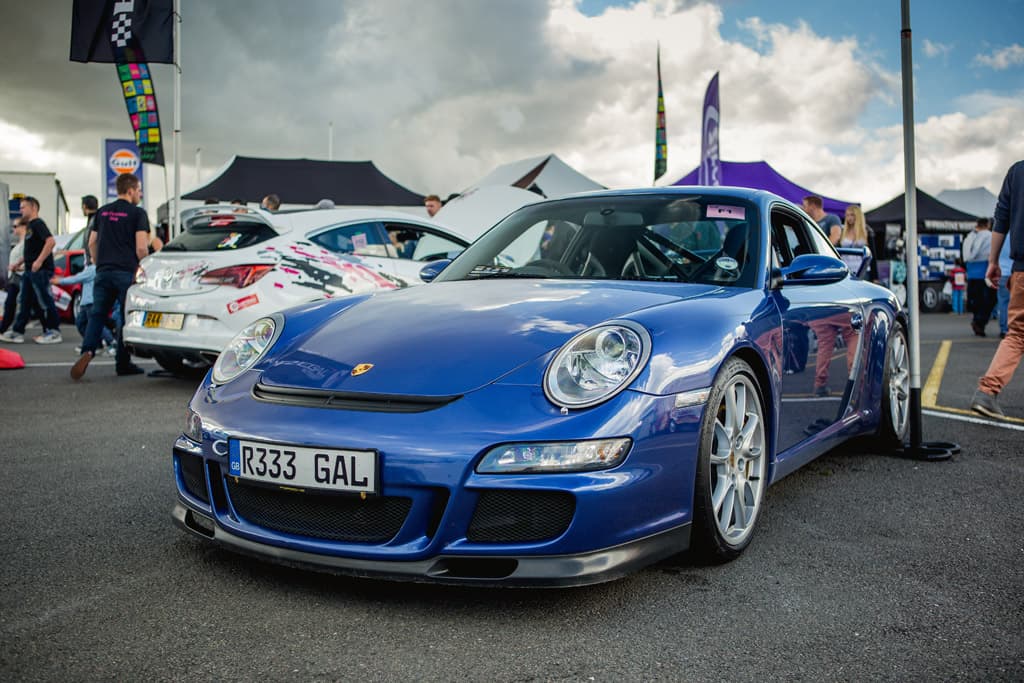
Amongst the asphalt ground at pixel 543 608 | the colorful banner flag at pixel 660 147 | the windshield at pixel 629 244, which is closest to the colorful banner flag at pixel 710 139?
the colorful banner flag at pixel 660 147

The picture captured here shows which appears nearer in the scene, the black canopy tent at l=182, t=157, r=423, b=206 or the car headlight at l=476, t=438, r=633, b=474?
the car headlight at l=476, t=438, r=633, b=474

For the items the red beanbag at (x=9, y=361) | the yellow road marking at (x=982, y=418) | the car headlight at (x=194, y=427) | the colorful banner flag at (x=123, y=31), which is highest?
the colorful banner flag at (x=123, y=31)

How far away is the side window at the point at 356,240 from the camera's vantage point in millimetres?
7051

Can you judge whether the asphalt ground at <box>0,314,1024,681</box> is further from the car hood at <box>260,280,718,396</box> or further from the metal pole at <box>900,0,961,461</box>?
the metal pole at <box>900,0,961,461</box>

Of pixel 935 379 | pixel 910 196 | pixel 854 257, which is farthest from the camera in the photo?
pixel 935 379

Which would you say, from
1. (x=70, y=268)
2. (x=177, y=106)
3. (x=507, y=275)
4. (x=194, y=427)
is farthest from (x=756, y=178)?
(x=194, y=427)

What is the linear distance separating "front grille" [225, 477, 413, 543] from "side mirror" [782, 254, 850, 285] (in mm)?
1827

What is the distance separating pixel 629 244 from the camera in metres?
3.59

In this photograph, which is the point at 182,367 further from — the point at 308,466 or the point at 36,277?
the point at 308,466

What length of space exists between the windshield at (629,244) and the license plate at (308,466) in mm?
1306

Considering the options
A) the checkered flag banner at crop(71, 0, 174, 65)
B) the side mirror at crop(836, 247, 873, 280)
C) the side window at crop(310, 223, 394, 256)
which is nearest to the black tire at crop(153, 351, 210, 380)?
the side window at crop(310, 223, 394, 256)

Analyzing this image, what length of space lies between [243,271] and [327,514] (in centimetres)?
448

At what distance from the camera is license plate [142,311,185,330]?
6599mm

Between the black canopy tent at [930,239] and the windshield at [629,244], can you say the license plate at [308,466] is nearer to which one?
the windshield at [629,244]
